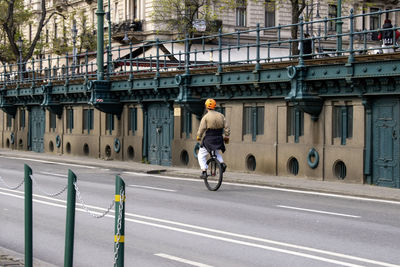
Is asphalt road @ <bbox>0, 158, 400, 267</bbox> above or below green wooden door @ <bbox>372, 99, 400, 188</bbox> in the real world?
below

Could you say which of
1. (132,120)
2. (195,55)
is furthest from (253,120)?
(132,120)

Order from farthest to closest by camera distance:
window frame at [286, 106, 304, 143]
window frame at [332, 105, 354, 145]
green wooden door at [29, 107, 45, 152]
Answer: green wooden door at [29, 107, 45, 152] < window frame at [286, 106, 304, 143] < window frame at [332, 105, 354, 145]

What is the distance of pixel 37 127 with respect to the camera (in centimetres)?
3878

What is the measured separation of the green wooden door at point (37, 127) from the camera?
3816cm

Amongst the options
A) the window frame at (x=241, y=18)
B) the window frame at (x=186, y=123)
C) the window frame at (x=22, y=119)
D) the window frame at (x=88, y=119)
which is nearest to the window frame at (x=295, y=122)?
the window frame at (x=186, y=123)

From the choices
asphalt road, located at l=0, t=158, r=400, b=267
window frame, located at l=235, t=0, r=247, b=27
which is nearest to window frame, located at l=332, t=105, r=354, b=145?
asphalt road, located at l=0, t=158, r=400, b=267

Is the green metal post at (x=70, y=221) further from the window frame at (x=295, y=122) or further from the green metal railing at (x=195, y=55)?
the window frame at (x=295, y=122)

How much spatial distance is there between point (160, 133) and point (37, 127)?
40.5 ft

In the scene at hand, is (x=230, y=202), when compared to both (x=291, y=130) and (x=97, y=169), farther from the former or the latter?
Answer: (x=97, y=169)

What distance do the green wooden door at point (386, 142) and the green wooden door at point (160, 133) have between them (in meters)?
9.69

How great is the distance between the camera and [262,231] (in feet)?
38.4

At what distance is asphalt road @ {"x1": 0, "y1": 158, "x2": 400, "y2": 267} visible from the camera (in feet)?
31.8

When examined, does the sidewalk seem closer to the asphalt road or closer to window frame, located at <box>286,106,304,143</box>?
the asphalt road

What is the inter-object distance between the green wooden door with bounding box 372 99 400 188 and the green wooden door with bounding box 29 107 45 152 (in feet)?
71.4
